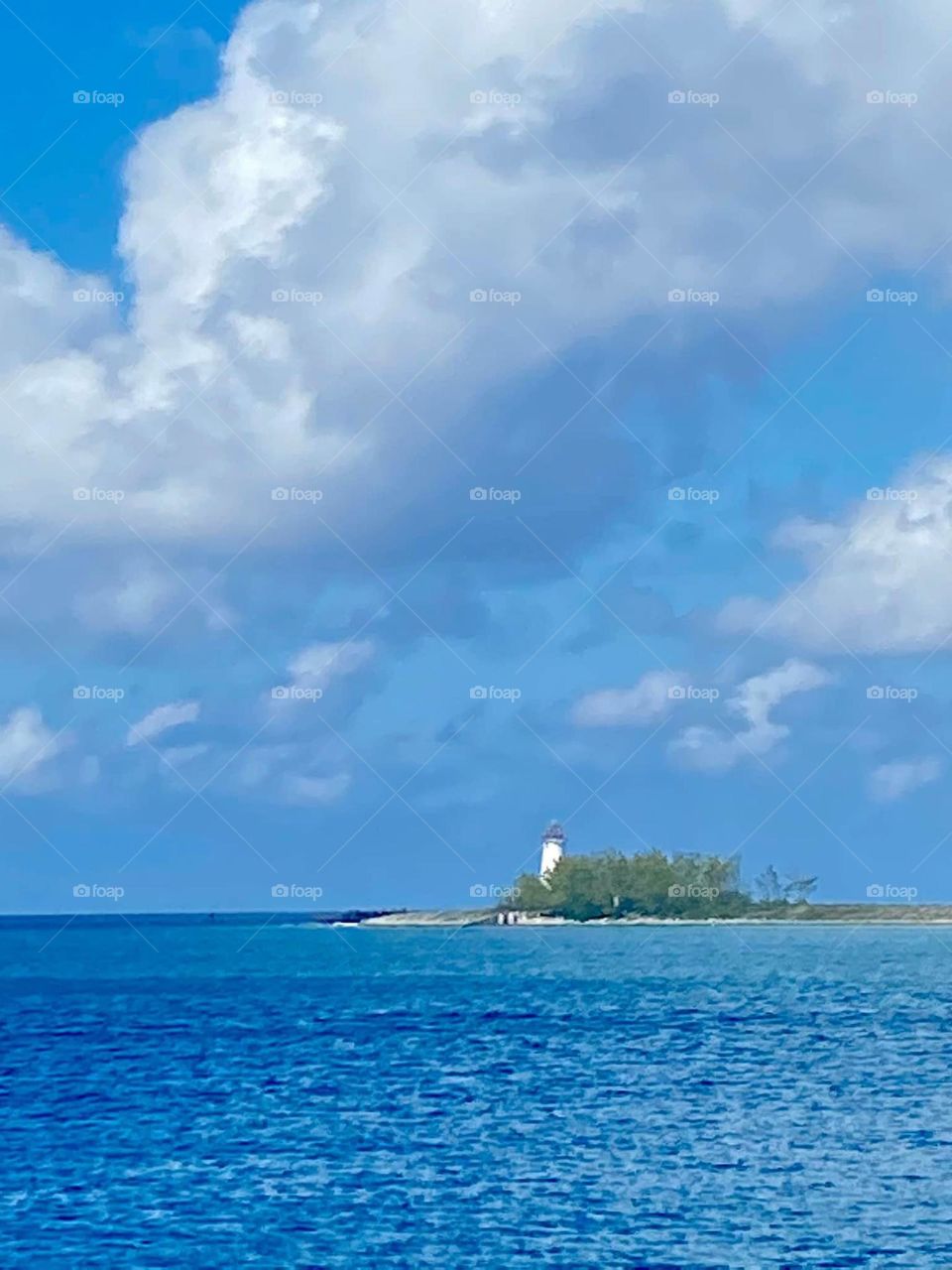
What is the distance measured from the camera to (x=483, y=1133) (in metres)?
46.9

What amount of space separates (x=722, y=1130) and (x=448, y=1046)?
23.3 m

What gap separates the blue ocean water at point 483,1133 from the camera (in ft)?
115

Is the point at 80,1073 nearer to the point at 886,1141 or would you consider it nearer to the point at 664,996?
the point at 886,1141

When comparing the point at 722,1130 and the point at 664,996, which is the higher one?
the point at 664,996

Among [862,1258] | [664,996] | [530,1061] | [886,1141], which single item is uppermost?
[664,996]

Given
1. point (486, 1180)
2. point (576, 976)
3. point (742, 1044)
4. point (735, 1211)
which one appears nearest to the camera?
point (735, 1211)

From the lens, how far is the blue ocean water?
1383 inches

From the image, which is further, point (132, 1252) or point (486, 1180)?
point (486, 1180)

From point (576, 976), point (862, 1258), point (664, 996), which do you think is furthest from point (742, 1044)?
point (576, 976)

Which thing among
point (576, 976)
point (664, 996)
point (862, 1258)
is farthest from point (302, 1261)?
point (576, 976)

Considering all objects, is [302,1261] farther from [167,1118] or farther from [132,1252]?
[167,1118]

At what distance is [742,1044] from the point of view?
68.7 m

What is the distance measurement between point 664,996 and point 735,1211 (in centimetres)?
6021

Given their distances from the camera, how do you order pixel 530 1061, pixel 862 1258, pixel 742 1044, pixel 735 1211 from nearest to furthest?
pixel 862 1258 → pixel 735 1211 → pixel 530 1061 → pixel 742 1044
